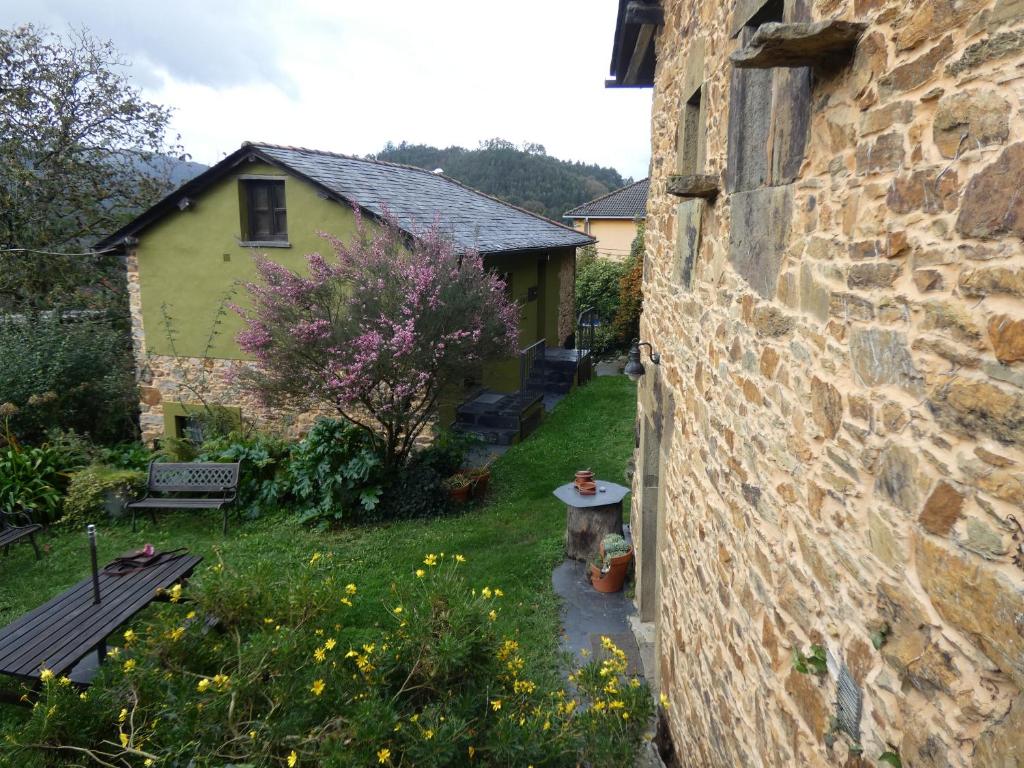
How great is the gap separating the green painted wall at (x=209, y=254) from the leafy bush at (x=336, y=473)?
3.14 metres

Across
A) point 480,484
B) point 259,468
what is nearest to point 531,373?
point 480,484

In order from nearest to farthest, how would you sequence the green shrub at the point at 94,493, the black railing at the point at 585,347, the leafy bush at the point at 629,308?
the green shrub at the point at 94,493, the black railing at the point at 585,347, the leafy bush at the point at 629,308

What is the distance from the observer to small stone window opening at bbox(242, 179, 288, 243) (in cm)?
1130

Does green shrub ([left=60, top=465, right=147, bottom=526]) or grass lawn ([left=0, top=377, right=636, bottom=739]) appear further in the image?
green shrub ([left=60, top=465, right=147, bottom=526])

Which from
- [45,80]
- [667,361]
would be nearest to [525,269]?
[667,361]

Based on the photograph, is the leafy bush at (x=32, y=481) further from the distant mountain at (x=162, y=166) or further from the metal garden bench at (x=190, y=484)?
the distant mountain at (x=162, y=166)

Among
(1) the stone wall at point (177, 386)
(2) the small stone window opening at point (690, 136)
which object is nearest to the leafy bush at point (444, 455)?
(1) the stone wall at point (177, 386)

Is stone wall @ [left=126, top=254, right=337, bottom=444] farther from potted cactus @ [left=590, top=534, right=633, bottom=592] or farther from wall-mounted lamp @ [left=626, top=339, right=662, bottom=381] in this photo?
wall-mounted lamp @ [left=626, top=339, right=662, bottom=381]

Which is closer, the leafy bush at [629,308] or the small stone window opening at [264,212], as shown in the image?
the small stone window opening at [264,212]

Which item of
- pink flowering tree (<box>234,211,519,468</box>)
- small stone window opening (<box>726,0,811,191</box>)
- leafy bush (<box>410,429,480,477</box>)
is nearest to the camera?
small stone window opening (<box>726,0,811,191</box>)

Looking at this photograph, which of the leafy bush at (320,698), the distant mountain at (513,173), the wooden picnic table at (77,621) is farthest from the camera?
the distant mountain at (513,173)

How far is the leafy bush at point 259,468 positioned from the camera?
945 centimetres

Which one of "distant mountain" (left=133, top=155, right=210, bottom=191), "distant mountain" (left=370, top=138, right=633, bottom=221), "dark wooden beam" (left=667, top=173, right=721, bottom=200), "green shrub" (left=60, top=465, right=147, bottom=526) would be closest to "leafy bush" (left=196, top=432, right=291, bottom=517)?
"green shrub" (left=60, top=465, right=147, bottom=526)

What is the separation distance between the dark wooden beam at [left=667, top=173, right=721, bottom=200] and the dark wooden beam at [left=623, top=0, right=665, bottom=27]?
250 cm
